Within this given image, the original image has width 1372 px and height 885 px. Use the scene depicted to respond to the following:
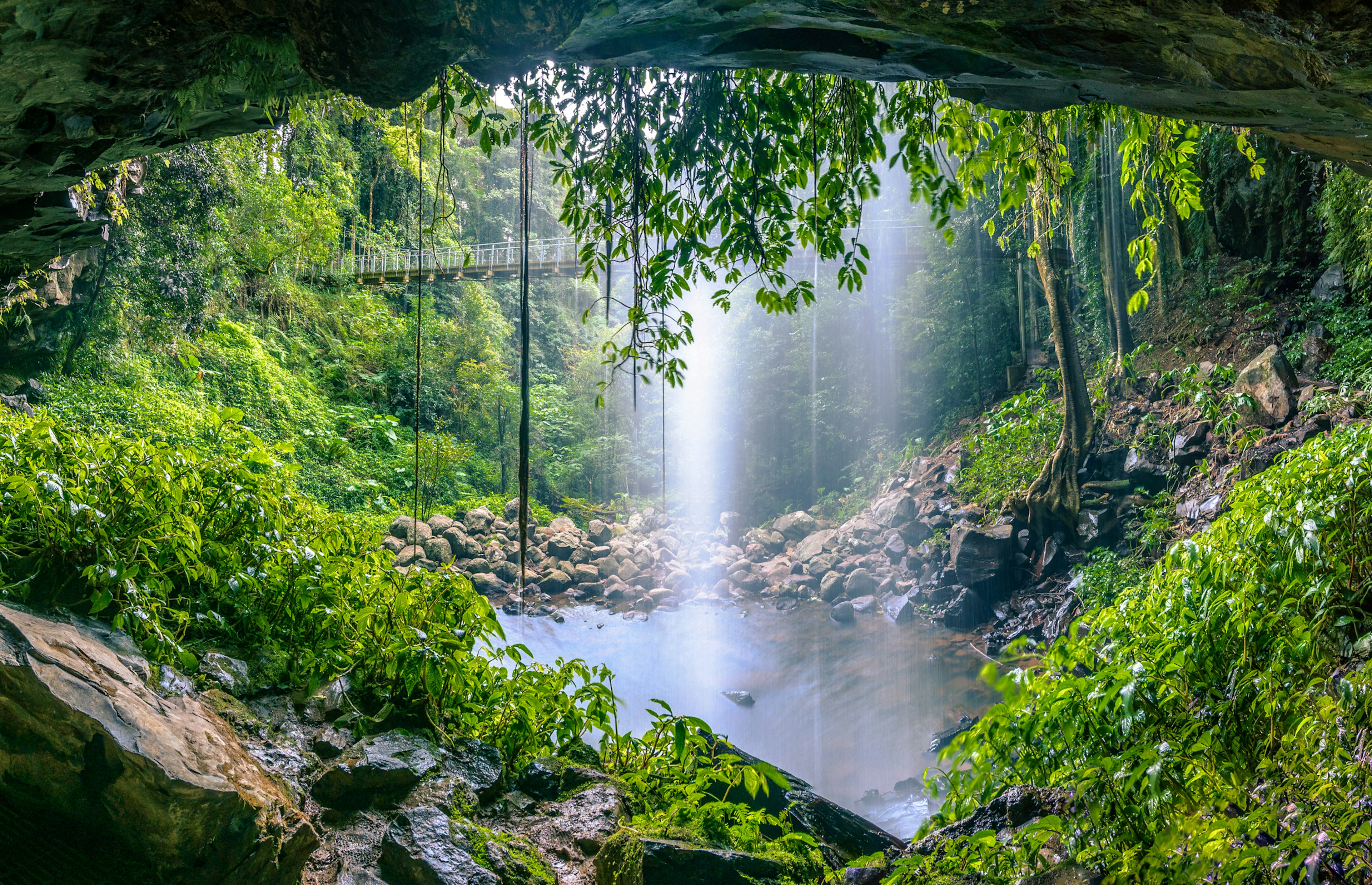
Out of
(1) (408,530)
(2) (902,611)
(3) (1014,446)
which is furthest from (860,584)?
(1) (408,530)

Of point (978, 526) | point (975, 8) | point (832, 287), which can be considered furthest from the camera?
point (832, 287)

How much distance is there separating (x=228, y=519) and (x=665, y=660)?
6.86 m

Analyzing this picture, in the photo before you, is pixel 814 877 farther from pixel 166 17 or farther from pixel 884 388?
pixel 884 388

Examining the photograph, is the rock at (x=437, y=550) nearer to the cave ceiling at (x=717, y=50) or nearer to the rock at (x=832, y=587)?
the rock at (x=832, y=587)

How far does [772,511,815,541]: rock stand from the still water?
257 centimetres

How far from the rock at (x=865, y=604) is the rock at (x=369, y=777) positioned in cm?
815

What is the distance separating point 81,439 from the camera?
248cm

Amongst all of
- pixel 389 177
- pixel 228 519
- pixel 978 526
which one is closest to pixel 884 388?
pixel 978 526

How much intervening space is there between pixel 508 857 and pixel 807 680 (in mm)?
6201

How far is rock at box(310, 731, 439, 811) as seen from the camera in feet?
6.40

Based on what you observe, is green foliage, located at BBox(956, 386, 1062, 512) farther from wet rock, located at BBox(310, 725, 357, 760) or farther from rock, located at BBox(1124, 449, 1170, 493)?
wet rock, located at BBox(310, 725, 357, 760)

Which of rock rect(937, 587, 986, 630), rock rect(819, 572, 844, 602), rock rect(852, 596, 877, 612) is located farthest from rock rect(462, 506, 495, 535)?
rock rect(937, 587, 986, 630)

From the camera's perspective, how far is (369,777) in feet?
6.52

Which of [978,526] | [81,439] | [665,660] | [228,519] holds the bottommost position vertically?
[665,660]
